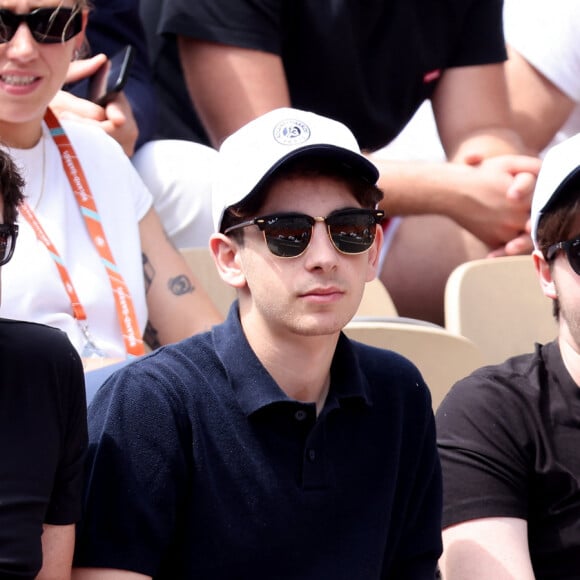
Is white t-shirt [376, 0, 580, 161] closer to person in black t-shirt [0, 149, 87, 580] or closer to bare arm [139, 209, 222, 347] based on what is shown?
bare arm [139, 209, 222, 347]

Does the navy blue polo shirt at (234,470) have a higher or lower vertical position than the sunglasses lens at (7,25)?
lower

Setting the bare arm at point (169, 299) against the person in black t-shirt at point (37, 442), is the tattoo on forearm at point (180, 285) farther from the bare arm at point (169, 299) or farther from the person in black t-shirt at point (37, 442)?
the person in black t-shirt at point (37, 442)

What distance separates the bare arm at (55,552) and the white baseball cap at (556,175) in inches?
41.5

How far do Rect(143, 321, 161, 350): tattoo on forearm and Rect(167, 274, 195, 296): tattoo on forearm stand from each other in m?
0.10

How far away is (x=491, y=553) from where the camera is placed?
2006mm

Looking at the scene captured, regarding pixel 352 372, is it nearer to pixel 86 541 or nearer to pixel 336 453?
pixel 336 453

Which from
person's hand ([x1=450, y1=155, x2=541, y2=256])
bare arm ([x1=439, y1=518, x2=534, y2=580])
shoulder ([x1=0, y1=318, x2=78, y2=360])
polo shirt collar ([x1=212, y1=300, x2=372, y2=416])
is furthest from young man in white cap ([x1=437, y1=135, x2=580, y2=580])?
person's hand ([x1=450, y1=155, x2=541, y2=256])

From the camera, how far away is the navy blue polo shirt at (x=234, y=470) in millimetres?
1766

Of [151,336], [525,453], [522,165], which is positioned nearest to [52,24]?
[151,336]

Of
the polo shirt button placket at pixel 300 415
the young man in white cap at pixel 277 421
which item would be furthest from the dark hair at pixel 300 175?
the polo shirt button placket at pixel 300 415

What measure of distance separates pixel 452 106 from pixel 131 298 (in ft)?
5.16

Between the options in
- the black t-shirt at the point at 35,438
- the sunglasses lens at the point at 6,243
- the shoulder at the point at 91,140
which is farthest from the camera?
the shoulder at the point at 91,140

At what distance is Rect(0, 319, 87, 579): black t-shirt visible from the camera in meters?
1.60

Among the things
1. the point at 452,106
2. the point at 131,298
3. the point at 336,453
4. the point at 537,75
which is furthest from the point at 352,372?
the point at 537,75
